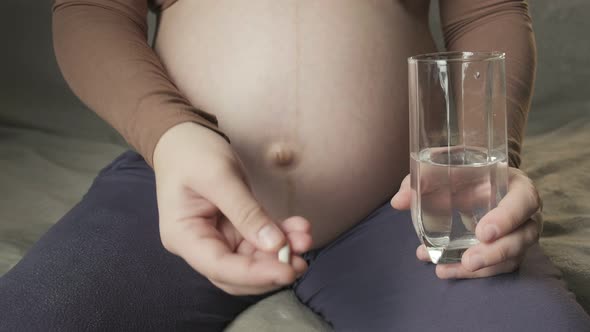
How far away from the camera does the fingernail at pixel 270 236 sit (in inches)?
20.6

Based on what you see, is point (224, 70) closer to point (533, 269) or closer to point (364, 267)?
point (364, 267)

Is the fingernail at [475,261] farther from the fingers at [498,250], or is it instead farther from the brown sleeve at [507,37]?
the brown sleeve at [507,37]

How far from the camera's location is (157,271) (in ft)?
2.44

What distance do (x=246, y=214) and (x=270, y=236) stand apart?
3 centimetres

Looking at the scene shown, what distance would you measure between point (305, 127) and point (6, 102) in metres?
1.18

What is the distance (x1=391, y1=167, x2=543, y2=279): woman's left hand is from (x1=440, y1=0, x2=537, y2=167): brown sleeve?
6.2 inches

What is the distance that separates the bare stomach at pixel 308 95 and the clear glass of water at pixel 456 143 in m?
0.17

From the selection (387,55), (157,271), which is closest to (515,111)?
(387,55)

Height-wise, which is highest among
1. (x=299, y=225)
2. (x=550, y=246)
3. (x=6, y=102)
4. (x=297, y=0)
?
(x=297, y=0)

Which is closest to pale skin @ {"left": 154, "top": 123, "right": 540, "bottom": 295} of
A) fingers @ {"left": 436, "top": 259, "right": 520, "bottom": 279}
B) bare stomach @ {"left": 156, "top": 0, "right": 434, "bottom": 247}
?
fingers @ {"left": 436, "top": 259, "right": 520, "bottom": 279}

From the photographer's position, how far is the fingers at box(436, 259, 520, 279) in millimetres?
651

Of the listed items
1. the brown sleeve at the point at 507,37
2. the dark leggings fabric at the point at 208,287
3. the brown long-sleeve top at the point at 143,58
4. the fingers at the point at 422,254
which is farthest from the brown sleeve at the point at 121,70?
the brown sleeve at the point at 507,37

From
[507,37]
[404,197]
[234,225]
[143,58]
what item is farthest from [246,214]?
[507,37]

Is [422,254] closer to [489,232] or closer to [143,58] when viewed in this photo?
[489,232]
